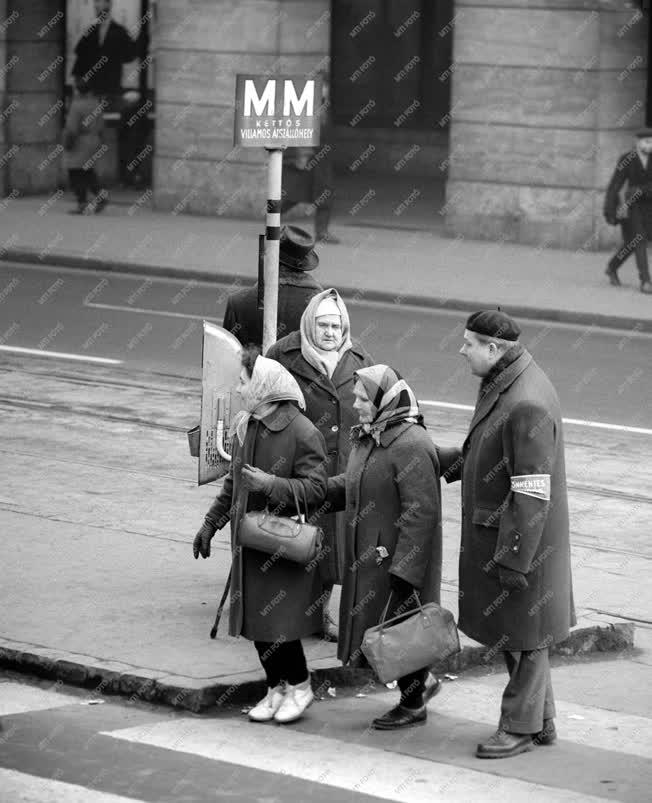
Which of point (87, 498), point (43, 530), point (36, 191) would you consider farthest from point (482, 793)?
point (36, 191)

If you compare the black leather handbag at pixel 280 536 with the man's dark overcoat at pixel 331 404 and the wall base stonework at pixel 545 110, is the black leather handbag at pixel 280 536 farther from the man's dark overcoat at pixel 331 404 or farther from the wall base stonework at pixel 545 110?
the wall base stonework at pixel 545 110

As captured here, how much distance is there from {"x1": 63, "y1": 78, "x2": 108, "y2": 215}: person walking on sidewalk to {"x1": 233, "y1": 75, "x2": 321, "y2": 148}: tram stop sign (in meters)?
18.0

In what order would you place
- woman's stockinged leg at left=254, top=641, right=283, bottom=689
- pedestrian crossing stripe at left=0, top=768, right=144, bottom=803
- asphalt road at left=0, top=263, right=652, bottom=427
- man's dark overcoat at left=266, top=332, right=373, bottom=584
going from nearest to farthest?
pedestrian crossing stripe at left=0, top=768, right=144, bottom=803
woman's stockinged leg at left=254, top=641, right=283, bottom=689
man's dark overcoat at left=266, top=332, right=373, bottom=584
asphalt road at left=0, top=263, right=652, bottom=427

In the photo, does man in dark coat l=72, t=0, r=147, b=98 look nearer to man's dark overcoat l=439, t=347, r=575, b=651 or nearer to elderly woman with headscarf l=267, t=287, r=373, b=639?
elderly woman with headscarf l=267, t=287, r=373, b=639

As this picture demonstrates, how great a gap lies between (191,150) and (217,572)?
18.3 m

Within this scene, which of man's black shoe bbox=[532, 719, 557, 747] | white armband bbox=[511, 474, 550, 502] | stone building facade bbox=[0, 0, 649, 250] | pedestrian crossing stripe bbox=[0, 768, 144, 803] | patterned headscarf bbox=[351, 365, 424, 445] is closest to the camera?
pedestrian crossing stripe bbox=[0, 768, 144, 803]

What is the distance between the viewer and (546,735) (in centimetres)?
723

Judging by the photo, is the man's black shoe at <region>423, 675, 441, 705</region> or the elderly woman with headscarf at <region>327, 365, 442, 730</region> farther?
the man's black shoe at <region>423, 675, 441, 705</region>

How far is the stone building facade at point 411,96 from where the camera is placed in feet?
78.6

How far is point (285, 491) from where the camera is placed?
7469 millimetres

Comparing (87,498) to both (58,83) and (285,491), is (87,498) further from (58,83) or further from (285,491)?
(58,83)

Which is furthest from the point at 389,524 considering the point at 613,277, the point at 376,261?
the point at 376,261

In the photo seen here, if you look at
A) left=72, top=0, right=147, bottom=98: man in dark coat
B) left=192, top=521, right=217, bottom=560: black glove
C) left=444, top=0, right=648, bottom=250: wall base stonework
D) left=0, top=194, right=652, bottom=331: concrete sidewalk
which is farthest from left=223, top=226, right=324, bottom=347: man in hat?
left=72, top=0, right=147, bottom=98: man in dark coat

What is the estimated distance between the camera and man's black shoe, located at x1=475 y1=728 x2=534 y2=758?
23.1 feet
